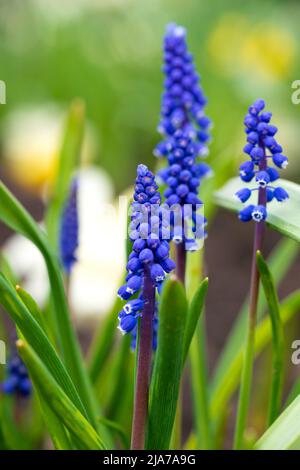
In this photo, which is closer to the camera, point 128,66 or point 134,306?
point 134,306

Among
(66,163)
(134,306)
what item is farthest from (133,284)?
(66,163)

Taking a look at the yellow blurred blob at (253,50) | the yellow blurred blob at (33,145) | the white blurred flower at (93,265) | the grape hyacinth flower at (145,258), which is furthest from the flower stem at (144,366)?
the yellow blurred blob at (253,50)

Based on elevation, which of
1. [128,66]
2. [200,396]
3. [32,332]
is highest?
[128,66]

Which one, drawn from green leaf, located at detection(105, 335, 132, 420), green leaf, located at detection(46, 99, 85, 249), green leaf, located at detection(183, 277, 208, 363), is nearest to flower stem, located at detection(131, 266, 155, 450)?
green leaf, located at detection(183, 277, 208, 363)

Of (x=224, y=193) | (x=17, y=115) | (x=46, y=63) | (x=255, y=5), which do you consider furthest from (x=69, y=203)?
(x=255, y=5)

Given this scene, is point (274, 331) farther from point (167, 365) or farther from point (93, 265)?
point (93, 265)

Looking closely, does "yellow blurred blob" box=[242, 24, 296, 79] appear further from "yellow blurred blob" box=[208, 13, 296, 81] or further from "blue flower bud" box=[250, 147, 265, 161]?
"blue flower bud" box=[250, 147, 265, 161]

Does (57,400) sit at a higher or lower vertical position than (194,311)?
lower
